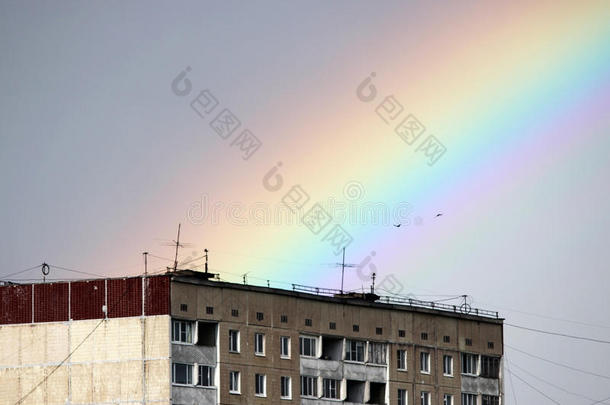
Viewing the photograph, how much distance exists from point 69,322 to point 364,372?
3115 centimetres

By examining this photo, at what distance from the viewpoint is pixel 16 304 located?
14262 cm

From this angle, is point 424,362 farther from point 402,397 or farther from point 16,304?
point 16,304

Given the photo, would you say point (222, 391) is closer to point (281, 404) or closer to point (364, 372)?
point (281, 404)

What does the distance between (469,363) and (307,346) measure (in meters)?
24.7

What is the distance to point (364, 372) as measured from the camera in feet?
Answer: 509

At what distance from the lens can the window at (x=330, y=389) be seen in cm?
15050

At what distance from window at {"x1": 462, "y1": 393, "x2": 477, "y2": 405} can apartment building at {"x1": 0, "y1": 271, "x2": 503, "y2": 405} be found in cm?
997

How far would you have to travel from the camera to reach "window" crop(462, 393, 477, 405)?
164875mm

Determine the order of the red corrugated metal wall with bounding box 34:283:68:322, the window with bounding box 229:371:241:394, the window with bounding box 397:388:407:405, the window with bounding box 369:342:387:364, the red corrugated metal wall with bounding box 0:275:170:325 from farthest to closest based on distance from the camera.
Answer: the window with bounding box 397:388:407:405
the window with bounding box 369:342:387:364
the red corrugated metal wall with bounding box 34:283:68:322
the window with bounding box 229:371:241:394
the red corrugated metal wall with bounding box 0:275:170:325

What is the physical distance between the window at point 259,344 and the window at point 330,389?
30.7 feet

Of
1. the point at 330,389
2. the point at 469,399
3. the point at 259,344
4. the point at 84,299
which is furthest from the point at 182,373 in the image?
the point at 469,399

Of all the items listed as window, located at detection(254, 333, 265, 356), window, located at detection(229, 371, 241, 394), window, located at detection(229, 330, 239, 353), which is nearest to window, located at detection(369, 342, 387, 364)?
window, located at detection(254, 333, 265, 356)

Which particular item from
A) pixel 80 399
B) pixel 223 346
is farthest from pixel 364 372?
pixel 80 399

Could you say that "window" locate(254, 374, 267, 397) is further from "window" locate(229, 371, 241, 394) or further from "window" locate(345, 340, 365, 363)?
"window" locate(345, 340, 365, 363)
